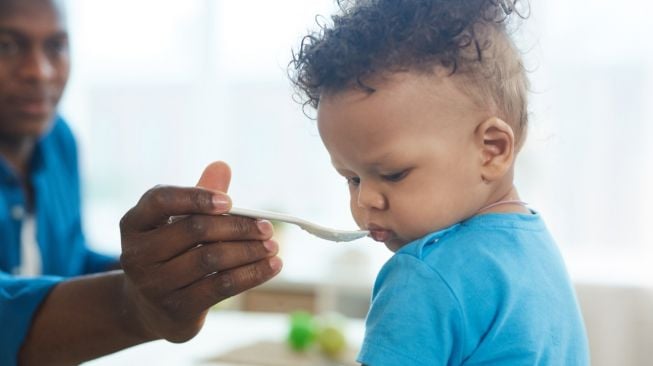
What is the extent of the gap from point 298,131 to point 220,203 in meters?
2.40

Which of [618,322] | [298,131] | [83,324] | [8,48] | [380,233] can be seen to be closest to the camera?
[380,233]

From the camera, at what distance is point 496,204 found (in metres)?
0.87

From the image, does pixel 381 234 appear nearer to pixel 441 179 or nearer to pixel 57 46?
pixel 441 179

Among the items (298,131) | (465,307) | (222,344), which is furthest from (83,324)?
(298,131)

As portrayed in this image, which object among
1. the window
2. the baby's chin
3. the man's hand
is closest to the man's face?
the man's hand

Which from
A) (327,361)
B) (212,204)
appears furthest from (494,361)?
(327,361)

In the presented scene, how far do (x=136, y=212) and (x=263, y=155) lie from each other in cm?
244

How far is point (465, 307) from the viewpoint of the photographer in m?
0.76

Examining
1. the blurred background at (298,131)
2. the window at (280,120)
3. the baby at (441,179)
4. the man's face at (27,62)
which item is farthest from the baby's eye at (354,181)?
the window at (280,120)

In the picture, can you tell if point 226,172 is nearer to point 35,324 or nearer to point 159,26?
point 35,324

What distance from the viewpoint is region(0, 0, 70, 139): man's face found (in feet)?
5.11

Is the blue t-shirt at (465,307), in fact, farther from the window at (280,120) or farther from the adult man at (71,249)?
the window at (280,120)

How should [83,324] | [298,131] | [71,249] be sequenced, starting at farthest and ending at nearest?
[298,131] → [71,249] → [83,324]

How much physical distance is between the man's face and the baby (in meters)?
0.86
